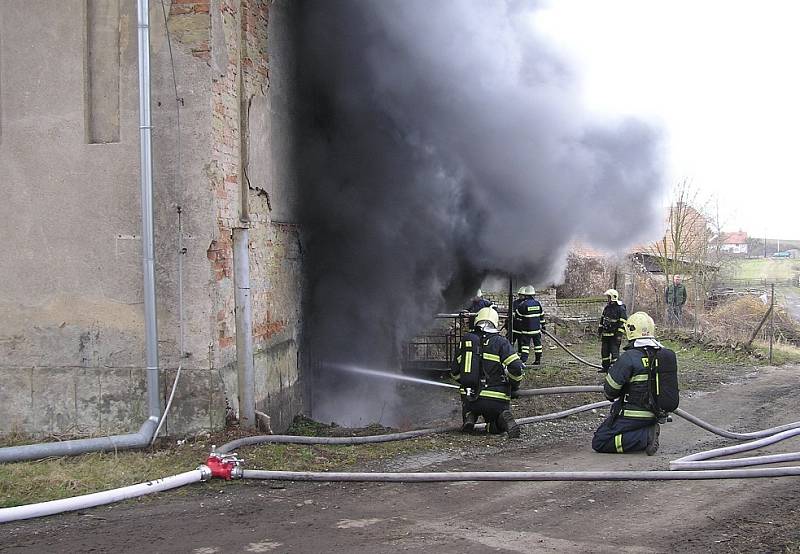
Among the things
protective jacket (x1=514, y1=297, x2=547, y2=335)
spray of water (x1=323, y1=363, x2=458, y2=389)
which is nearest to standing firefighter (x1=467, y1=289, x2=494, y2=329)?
protective jacket (x1=514, y1=297, x2=547, y2=335)

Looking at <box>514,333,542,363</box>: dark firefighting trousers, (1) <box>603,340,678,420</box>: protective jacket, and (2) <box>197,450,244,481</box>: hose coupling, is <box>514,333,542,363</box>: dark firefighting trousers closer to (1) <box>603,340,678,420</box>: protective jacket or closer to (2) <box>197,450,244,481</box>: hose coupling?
(1) <box>603,340,678,420</box>: protective jacket

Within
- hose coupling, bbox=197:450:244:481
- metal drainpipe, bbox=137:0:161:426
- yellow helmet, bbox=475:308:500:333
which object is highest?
metal drainpipe, bbox=137:0:161:426

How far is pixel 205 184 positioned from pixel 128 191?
0.72 meters

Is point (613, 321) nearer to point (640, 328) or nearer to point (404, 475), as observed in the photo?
point (640, 328)

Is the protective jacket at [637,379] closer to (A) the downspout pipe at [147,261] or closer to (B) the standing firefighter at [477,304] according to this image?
(B) the standing firefighter at [477,304]

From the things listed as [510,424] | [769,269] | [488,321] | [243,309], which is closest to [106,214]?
[243,309]

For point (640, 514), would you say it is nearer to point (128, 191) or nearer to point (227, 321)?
point (227, 321)

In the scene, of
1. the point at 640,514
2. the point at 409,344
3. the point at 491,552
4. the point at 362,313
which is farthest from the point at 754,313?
the point at 491,552

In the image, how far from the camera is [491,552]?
13.4 ft

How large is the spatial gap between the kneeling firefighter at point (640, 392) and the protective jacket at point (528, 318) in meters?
5.96

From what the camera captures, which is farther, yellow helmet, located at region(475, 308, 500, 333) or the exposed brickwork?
yellow helmet, located at region(475, 308, 500, 333)

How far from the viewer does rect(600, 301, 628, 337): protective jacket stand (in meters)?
12.6

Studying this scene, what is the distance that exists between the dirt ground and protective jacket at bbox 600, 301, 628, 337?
21.8 feet

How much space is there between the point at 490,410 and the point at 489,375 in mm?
366
